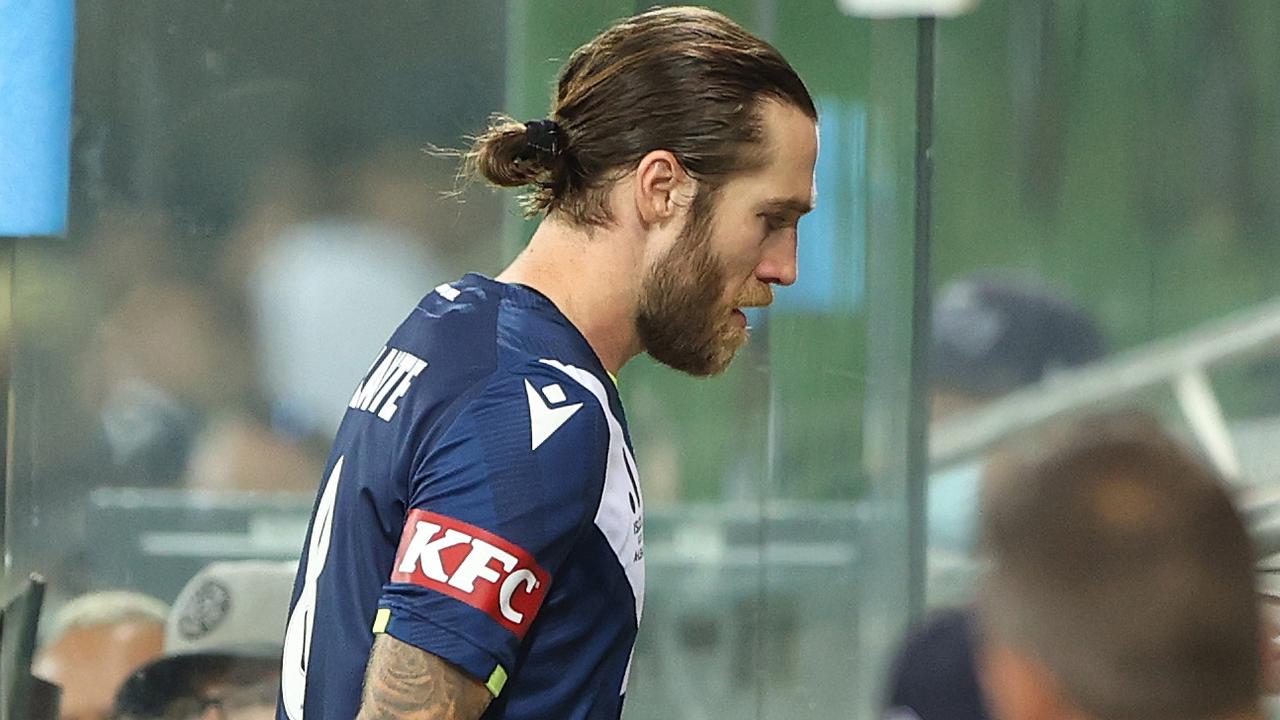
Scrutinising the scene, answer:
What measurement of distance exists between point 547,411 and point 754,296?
45 centimetres

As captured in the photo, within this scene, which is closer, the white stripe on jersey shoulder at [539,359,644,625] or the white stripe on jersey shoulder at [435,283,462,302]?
the white stripe on jersey shoulder at [539,359,644,625]

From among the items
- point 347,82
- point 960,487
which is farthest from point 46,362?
point 960,487

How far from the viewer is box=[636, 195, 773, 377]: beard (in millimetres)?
2209

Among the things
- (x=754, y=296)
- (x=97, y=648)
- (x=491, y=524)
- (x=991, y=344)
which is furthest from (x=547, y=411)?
(x=97, y=648)

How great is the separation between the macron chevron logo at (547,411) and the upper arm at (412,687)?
23cm

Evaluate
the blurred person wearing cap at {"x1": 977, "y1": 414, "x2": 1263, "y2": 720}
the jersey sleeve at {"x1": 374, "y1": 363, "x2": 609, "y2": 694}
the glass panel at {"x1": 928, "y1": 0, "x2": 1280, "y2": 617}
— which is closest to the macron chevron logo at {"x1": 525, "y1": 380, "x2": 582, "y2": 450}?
the jersey sleeve at {"x1": 374, "y1": 363, "x2": 609, "y2": 694}

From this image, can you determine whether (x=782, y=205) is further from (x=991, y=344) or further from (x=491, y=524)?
(x=991, y=344)

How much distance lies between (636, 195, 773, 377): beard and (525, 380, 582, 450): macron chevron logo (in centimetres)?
27

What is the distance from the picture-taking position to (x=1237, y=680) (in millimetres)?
1259

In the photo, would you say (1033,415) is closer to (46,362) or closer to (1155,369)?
(1155,369)

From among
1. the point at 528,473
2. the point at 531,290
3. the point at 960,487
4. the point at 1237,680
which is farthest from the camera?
the point at 960,487

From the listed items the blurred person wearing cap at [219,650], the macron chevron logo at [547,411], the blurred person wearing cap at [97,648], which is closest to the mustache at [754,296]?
the macron chevron logo at [547,411]

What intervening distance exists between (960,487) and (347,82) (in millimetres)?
1504

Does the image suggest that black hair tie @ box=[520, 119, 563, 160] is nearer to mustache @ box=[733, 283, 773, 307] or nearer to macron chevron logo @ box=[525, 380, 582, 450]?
mustache @ box=[733, 283, 773, 307]
